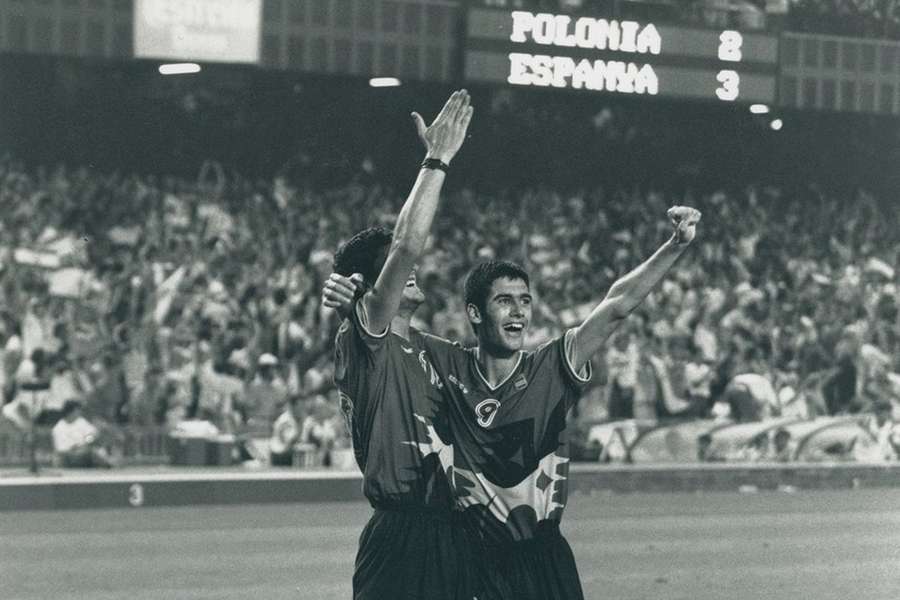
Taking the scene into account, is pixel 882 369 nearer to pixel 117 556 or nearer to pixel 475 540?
pixel 117 556

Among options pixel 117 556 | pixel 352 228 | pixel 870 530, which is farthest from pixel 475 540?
pixel 352 228

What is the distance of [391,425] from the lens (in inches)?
210

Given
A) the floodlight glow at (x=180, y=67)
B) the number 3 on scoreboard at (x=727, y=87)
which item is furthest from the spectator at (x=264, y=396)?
the number 3 on scoreboard at (x=727, y=87)

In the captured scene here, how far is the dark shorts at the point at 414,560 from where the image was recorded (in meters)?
5.30

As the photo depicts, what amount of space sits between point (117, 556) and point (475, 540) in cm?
757

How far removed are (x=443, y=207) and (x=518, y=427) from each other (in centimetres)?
2020

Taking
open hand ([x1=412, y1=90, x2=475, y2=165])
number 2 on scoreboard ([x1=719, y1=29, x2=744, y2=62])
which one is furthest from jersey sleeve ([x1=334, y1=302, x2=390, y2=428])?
number 2 on scoreboard ([x1=719, y1=29, x2=744, y2=62])

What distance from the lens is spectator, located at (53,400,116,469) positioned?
53.1ft

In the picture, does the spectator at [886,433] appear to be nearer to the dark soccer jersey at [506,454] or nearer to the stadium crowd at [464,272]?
the stadium crowd at [464,272]

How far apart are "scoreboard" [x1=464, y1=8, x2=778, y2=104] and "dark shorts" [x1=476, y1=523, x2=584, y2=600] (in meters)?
17.1

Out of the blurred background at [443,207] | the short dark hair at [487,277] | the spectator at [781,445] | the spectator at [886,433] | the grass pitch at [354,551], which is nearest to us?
the short dark hair at [487,277]

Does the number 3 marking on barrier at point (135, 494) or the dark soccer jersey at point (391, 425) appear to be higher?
the dark soccer jersey at point (391, 425)

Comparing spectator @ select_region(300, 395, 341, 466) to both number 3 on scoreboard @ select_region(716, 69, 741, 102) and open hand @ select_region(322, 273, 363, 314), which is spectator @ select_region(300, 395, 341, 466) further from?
open hand @ select_region(322, 273, 363, 314)

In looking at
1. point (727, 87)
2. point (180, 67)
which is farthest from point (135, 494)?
point (727, 87)
